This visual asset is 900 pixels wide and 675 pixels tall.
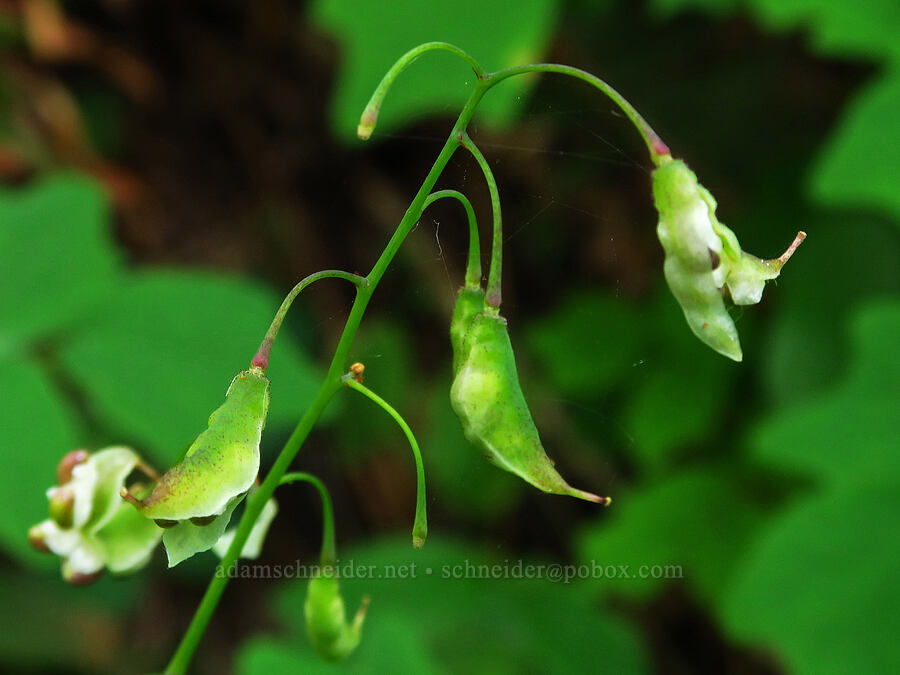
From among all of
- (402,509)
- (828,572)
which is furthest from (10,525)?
(402,509)

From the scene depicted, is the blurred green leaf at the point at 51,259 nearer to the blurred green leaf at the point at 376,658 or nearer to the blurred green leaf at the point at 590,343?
the blurred green leaf at the point at 376,658

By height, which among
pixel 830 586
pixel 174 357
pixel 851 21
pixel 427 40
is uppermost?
pixel 851 21

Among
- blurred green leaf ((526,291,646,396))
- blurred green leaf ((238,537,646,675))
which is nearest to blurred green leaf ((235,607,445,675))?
blurred green leaf ((238,537,646,675))

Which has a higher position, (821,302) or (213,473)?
(213,473)

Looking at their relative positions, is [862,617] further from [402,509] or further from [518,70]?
[402,509]

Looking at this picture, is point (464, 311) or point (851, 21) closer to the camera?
point (464, 311)

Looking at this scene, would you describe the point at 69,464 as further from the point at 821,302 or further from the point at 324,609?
the point at 821,302

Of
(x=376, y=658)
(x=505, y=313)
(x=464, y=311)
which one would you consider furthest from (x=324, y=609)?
(x=505, y=313)
